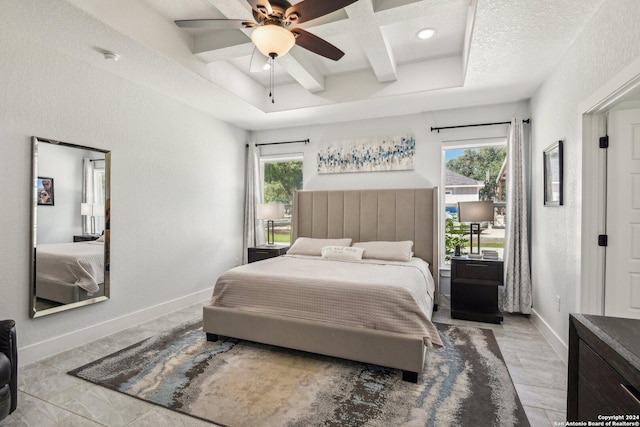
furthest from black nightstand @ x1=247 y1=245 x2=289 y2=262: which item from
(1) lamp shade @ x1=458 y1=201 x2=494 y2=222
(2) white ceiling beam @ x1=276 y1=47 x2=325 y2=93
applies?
(1) lamp shade @ x1=458 y1=201 x2=494 y2=222

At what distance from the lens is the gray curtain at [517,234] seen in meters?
3.67

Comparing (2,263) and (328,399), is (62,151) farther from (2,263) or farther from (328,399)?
(328,399)

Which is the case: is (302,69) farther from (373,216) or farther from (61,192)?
(61,192)

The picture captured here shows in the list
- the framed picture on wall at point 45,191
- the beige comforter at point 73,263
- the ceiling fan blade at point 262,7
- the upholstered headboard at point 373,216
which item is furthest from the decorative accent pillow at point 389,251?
the framed picture on wall at point 45,191

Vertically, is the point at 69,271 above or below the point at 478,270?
above

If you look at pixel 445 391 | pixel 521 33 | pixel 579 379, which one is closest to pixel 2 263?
pixel 445 391

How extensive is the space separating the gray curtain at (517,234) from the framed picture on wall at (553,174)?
0.51 metres

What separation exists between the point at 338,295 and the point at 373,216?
208 cm

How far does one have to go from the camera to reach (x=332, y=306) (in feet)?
8.10

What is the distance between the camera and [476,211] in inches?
143

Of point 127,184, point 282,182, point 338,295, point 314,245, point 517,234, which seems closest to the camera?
point 338,295

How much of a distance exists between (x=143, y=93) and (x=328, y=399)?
3.57 meters

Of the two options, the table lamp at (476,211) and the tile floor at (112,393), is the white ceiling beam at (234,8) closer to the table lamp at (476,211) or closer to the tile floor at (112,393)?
the tile floor at (112,393)

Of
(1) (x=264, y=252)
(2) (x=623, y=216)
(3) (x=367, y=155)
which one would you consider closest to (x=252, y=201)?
(1) (x=264, y=252)
